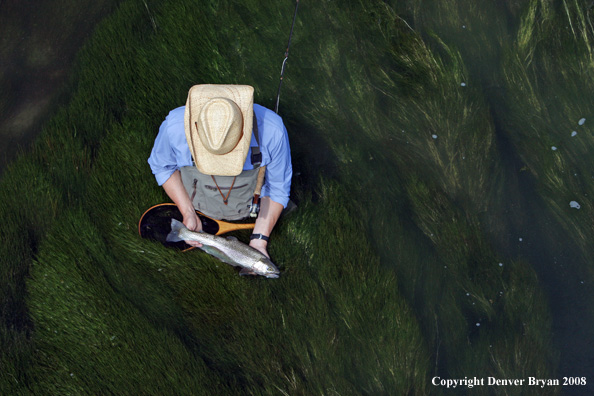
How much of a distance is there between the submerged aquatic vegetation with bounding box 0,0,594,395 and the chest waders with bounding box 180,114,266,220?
Result: 0.35m

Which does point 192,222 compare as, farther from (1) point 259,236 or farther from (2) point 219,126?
(2) point 219,126

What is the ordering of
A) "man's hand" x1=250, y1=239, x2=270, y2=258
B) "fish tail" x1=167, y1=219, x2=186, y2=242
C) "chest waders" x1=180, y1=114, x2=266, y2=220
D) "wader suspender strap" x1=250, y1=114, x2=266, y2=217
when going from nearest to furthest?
"wader suspender strap" x1=250, y1=114, x2=266, y2=217 < "chest waders" x1=180, y1=114, x2=266, y2=220 < "fish tail" x1=167, y1=219, x2=186, y2=242 < "man's hand" x1=250, y1=239, x2=270, y2=258

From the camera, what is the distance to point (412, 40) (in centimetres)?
308

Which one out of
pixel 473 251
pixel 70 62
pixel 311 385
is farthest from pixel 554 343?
pixel 70 62

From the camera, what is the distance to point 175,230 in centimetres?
Result: 268

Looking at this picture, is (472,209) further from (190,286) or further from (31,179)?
(31,179)

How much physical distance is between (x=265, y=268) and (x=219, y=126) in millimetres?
1037

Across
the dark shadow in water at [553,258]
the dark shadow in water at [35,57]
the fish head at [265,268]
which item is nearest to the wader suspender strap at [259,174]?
the fish head at [265,268]

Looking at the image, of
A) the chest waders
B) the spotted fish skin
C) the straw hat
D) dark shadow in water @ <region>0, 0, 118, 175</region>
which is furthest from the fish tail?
dark shadow in water @ <region>0, 0, 118, 175</region>

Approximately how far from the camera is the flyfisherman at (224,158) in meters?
2.05

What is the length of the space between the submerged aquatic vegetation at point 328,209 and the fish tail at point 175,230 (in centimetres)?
19

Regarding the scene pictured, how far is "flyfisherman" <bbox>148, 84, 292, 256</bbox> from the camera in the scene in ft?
6.72

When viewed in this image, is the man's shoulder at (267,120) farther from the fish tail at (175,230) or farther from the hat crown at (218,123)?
the fish tail at (175,230)

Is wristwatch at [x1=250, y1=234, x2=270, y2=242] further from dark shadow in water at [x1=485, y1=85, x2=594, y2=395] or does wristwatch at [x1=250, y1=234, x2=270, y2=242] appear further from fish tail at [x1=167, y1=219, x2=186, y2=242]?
dark shadow in water at [x1=485, y1=85, x2=594, y2=395]
